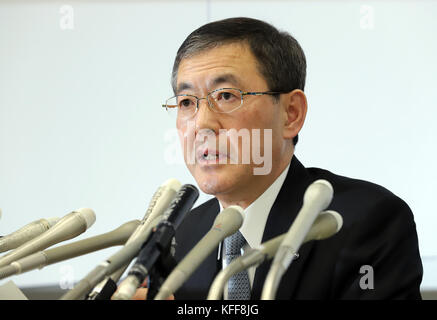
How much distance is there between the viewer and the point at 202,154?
117 cm

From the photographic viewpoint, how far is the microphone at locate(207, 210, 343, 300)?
74 cm

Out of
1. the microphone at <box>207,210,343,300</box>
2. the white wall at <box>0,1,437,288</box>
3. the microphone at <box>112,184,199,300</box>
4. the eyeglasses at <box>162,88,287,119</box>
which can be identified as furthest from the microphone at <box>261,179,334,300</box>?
the white wall at <box>0,1,437,288</box>

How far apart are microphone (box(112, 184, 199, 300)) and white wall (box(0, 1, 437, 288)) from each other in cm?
151

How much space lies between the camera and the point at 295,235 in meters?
0.78

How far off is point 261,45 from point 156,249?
2.20 feet

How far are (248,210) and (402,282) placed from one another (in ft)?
1.18

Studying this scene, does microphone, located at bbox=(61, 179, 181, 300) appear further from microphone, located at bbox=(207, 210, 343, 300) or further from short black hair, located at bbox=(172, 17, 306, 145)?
short black hair, located at bbox=(172, 17, 306, 145)

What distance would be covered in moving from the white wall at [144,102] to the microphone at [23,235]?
1316mm

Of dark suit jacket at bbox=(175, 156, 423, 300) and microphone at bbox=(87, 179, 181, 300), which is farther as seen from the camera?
dark suit jacket at bbox=(175, 156, 423, 300)

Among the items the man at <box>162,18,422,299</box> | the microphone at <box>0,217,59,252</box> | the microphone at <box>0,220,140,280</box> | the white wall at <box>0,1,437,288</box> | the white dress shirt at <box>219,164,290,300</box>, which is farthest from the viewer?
the white wall at <box>0,1,437,288</box>

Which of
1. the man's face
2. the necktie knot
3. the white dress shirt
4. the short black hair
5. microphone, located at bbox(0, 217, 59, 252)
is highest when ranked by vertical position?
the short black hair

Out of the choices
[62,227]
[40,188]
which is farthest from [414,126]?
[62,227]

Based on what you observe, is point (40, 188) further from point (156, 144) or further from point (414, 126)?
point (414, 126)

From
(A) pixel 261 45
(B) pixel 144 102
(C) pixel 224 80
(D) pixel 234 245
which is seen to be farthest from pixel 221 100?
(B) pixel 144 102
